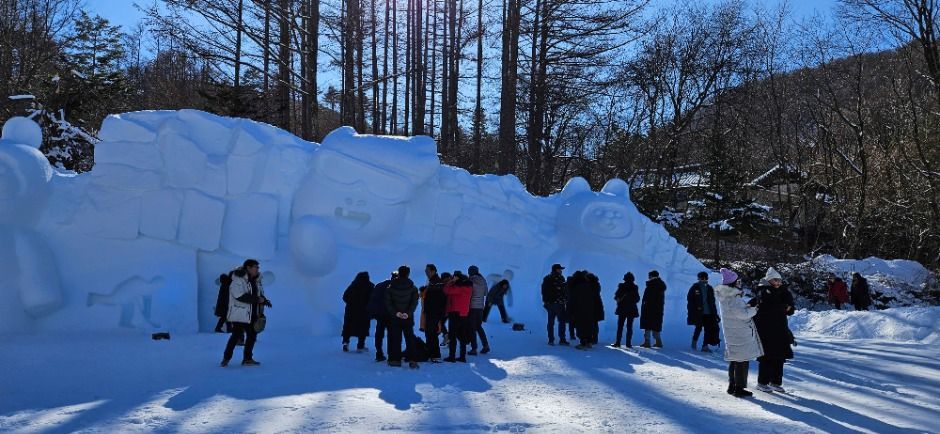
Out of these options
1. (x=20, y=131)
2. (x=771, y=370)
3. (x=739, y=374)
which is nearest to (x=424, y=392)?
(x=739, y=374)

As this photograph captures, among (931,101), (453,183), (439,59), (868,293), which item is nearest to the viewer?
(453,183)

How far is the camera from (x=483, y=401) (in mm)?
7176

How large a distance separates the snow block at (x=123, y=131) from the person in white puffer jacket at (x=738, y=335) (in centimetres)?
953

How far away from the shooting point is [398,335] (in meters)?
9.10

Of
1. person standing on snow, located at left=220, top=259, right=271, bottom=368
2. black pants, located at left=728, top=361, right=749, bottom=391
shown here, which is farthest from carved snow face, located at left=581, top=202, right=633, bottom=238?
person standing on snow, located at left=220, top=259, right=271, bottom=368

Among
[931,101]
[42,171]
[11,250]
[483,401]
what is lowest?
[483,401]

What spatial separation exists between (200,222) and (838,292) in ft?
54.2

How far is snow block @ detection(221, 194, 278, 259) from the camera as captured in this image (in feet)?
40.5

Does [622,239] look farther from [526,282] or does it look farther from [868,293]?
[868,293]

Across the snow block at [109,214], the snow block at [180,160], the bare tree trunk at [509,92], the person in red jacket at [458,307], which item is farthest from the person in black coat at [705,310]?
→ the bare tree trunk at [509,92]

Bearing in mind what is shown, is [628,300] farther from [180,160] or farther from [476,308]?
[180,160]

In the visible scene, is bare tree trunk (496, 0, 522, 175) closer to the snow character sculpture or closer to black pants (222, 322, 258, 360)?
the snow character sculpture

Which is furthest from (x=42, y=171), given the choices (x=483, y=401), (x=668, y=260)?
(x=668, y=260)

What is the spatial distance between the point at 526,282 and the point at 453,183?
2.52 m
